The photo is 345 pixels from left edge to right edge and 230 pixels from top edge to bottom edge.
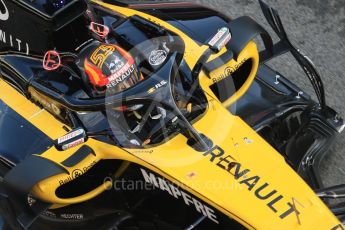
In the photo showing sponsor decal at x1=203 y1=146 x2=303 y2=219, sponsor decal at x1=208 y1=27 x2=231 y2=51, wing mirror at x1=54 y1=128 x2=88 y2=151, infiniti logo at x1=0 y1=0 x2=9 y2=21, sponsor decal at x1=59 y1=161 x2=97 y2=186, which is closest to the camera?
wing mirror at x1=54 y1=128 x2=88 y2=151

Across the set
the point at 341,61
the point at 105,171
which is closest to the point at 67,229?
the point at 105,171

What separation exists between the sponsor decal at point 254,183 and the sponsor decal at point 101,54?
100 centimetres

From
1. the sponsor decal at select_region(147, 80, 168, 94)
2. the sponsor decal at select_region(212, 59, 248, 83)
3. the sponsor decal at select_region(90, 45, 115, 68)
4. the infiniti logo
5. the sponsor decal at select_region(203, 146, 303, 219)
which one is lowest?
the sponsor decal at select_region(203, 146, 303, 219)

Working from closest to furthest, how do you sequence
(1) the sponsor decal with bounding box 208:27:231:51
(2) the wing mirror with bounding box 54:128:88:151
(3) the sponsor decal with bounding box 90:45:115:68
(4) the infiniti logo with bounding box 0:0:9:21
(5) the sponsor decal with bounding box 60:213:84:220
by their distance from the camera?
(2) the wing mirror with bounding box 54:128:88:151 → (3) the sponsor decal with bounding box 90:45:115:68 → (1) the sponsor decal with bounding box 208:27:231:51 → (5) the sponsor decal with bounding box 60:213:84:220 → (4) the infiniti logo with bounding box 0:0:9:21

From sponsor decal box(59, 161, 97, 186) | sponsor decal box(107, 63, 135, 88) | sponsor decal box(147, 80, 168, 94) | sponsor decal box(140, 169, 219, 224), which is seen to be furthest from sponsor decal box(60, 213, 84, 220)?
sponsor decal box(147, 80, 168, 94)

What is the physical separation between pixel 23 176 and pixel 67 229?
3.22ft

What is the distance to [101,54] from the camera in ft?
16.5

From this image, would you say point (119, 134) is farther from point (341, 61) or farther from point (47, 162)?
point (341, 61)

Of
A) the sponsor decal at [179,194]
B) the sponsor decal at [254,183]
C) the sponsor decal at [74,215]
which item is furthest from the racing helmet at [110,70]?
the sponsor decal at [74,215]

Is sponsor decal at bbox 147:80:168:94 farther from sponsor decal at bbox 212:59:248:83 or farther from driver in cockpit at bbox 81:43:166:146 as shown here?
sponsor decal at bbox 212:59:248:83

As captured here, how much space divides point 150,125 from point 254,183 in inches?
33.8

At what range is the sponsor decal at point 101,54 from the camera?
500 centimetres

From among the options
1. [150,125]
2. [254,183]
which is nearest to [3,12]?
[150,125]

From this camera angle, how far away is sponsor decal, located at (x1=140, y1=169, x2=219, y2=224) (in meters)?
5.04
